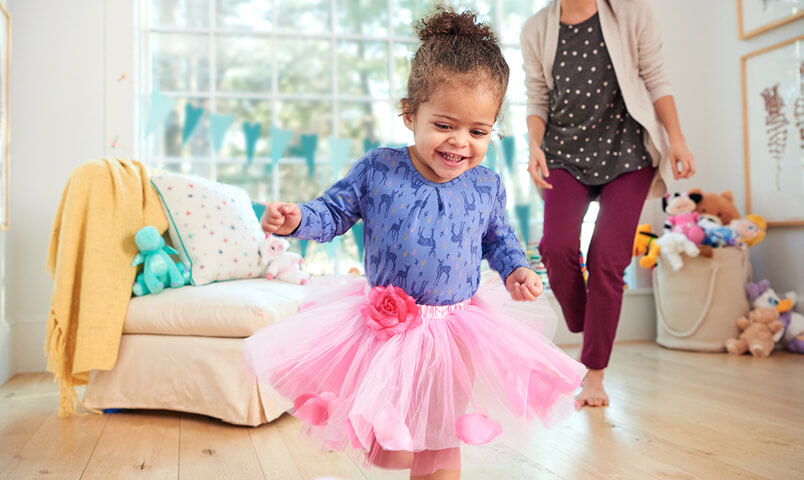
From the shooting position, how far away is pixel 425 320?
119 centimetres

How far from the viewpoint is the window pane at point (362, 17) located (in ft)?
11.9

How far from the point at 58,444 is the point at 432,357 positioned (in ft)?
4.24

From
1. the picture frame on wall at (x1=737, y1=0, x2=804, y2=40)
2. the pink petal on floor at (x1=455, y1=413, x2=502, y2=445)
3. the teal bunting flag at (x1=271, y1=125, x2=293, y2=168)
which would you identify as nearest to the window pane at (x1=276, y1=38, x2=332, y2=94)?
the teal bunting flag at (x1=271, y1=125, x2=293, y2=168)

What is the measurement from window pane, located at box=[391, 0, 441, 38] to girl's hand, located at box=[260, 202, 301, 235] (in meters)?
2.86

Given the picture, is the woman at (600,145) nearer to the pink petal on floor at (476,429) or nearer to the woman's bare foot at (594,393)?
the woman's bare foot at (594,393)

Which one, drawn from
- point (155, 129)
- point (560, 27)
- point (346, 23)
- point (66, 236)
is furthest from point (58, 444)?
point (346, 23)

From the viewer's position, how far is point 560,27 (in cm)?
226

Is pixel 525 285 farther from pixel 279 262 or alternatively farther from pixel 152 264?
pixel 279 262

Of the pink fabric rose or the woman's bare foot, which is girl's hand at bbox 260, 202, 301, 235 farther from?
the woman's bare foot

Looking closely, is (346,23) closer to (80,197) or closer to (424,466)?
(80,197)

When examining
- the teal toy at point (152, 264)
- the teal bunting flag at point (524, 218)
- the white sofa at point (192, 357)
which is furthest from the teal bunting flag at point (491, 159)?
the teal toy at point (152, 264)

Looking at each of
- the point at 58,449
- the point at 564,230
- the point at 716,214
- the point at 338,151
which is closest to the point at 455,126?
the point at 564,230

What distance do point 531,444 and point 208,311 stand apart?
111cm

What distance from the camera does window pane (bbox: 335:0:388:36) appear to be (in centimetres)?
363
